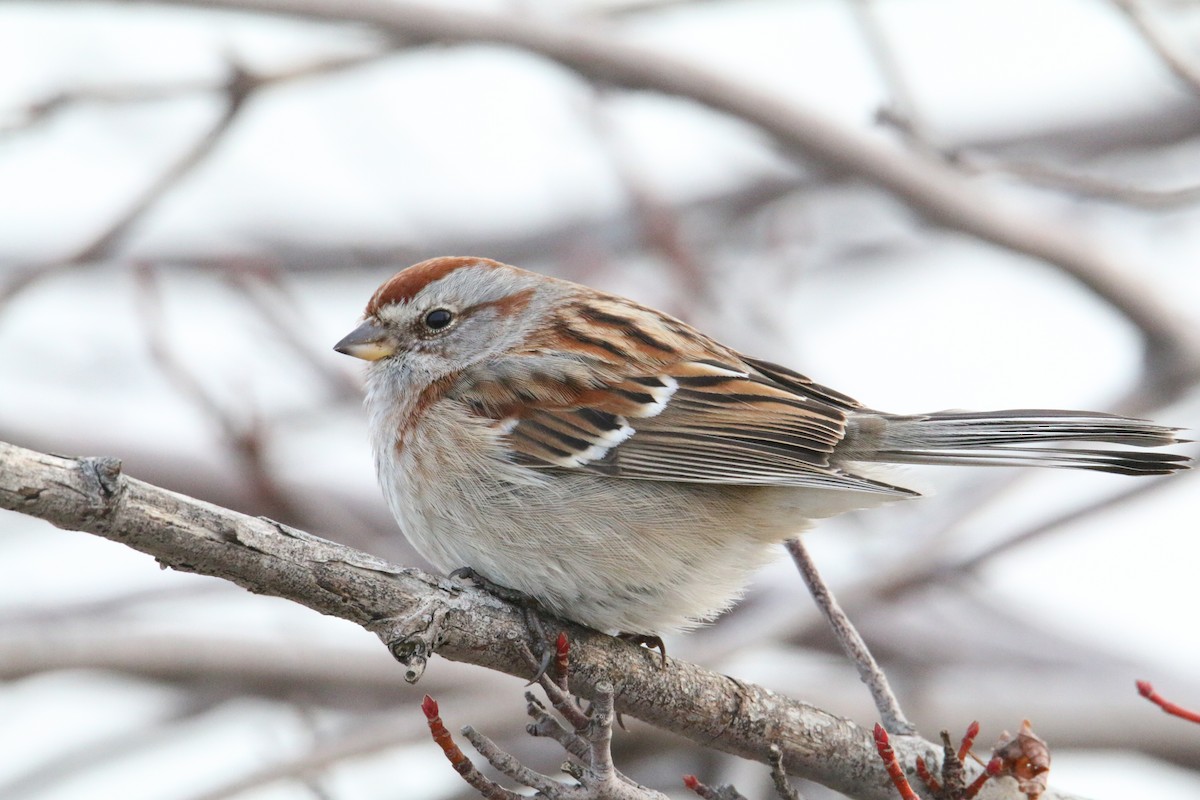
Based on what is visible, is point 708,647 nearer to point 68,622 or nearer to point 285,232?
point 68,622

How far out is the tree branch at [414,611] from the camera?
7.89ft

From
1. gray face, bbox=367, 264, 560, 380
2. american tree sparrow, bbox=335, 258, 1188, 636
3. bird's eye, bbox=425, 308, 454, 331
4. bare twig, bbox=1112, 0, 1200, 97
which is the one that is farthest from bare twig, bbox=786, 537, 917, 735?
bare twig, bbox=1112, 0, 1200, 97

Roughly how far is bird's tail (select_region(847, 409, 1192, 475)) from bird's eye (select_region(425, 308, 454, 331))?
4.63 feet

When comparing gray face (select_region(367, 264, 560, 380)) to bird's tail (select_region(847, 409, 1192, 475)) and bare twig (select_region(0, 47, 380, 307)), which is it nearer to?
bare twig (select_region(0, 47, 380, 307))

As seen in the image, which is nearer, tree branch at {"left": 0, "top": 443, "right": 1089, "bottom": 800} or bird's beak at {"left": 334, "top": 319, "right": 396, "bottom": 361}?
tree branch at {"left": 0, "top": 443, "right": 1089, "bottom": 800}

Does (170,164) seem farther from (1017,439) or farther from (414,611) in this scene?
(1017,439)

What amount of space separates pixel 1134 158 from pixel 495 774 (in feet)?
18.6

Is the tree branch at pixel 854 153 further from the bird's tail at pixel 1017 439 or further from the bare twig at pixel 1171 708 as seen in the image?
the bare twig at pixel 1171 708

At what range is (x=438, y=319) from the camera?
447 cm

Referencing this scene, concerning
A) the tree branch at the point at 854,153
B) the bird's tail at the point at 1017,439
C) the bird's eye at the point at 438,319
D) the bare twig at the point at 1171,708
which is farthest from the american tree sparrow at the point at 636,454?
the tree branch at the point at 854,153

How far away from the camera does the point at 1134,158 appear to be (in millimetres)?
8453

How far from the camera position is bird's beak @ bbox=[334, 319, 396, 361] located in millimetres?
4438

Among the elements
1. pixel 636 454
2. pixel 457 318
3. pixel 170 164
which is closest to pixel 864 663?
pixel 636 454

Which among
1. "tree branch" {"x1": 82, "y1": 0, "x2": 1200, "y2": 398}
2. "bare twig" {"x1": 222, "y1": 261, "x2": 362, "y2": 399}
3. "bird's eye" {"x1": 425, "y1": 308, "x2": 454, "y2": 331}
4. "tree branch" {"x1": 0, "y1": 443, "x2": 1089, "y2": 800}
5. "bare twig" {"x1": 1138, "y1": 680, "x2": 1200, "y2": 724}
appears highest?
"tree branch" {"x1": 82, "y1": 0, "x2": 1200, "y2": 398}
